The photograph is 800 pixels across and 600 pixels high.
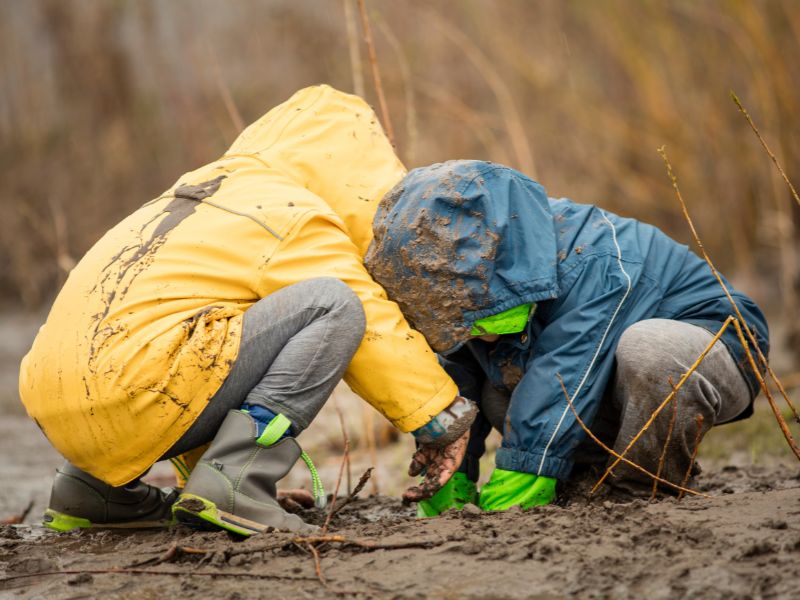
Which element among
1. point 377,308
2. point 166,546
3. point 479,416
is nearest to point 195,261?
point 377,308

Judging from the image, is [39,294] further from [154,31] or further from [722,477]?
[722,477]

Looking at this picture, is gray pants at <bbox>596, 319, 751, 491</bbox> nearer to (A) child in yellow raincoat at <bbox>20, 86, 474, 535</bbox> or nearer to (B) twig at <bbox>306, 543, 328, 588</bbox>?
(A) child in yellow raincoat at <bbox>20, 86, 474, 535</bbox>

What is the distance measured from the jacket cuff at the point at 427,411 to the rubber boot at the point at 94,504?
2.34ft

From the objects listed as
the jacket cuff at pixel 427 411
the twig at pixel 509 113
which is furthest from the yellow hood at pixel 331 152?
the twig at pixel 509 113

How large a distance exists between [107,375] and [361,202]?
773 mm

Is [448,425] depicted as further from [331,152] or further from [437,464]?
[331,152]

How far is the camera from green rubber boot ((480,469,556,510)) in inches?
92.1

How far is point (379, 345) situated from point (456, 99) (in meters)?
3.61

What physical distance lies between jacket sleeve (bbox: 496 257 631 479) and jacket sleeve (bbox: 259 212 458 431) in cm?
21

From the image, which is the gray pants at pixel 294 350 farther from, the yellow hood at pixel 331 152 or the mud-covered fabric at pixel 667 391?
the mud-covered fabric at pixel 667 391

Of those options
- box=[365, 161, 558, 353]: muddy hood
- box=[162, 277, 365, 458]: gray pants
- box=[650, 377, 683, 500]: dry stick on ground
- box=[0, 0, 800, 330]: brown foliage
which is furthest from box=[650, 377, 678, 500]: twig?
box=[0, 0, 800, 330]: brown foliage

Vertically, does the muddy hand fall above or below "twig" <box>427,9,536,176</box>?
below

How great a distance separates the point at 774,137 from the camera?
16.6 feet

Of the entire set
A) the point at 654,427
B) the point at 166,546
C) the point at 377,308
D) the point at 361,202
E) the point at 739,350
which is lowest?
the point at 166,546
